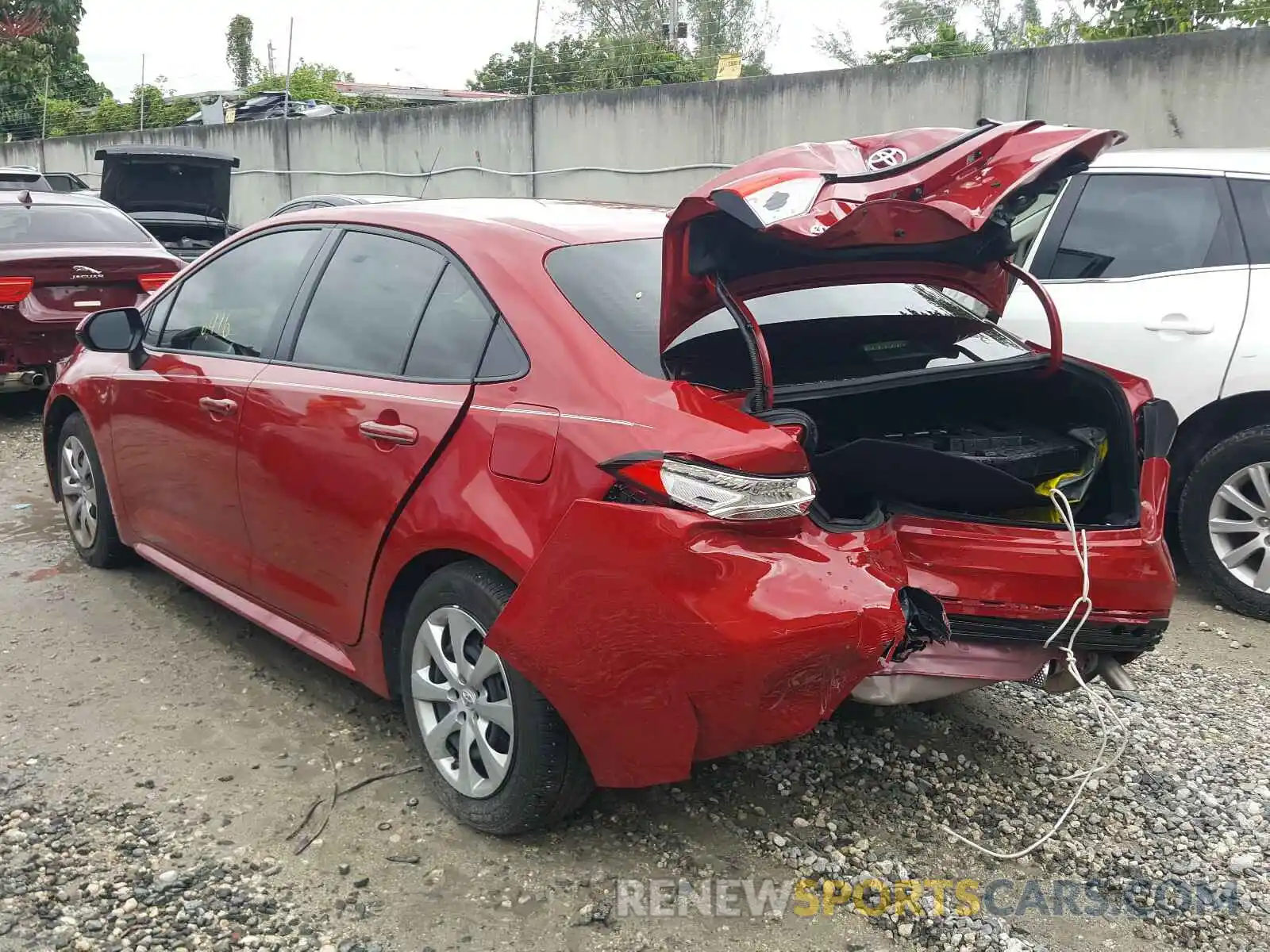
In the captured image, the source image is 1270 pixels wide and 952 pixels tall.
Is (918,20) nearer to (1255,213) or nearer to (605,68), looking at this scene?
(605,68)

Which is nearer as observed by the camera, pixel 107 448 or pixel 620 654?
pixel 620 654

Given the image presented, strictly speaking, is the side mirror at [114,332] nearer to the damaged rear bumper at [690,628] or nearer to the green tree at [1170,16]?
the damaged rear bumper at [690,628]

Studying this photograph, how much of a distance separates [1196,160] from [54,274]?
22.0ft

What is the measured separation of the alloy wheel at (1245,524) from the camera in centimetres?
440

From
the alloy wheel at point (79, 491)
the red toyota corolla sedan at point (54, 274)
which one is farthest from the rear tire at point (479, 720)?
the red toyota corolla sedan at point (54, 274)

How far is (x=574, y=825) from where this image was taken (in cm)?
288

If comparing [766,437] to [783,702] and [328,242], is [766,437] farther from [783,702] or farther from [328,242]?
[328,242]

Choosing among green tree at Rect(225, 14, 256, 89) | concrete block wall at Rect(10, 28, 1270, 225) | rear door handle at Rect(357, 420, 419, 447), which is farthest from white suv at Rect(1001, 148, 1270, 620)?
green tree at Rect(225, 14, 256, 89)

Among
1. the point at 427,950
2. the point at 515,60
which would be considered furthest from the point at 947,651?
the point at 515,60

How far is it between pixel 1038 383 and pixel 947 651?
1.01 m

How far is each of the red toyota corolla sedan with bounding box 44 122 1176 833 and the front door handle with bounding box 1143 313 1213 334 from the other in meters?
1.61

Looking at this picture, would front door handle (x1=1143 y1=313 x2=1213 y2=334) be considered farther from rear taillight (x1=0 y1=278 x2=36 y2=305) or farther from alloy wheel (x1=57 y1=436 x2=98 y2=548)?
rear taillight (x1=0 y1=278 x2=36 y2=305)

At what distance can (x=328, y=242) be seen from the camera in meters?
3.52

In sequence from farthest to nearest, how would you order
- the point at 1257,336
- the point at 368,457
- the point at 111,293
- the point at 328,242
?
1. the point at 111,293
2. the point at 1257,336
3. the point at 328,242
4. the point at 368,457
